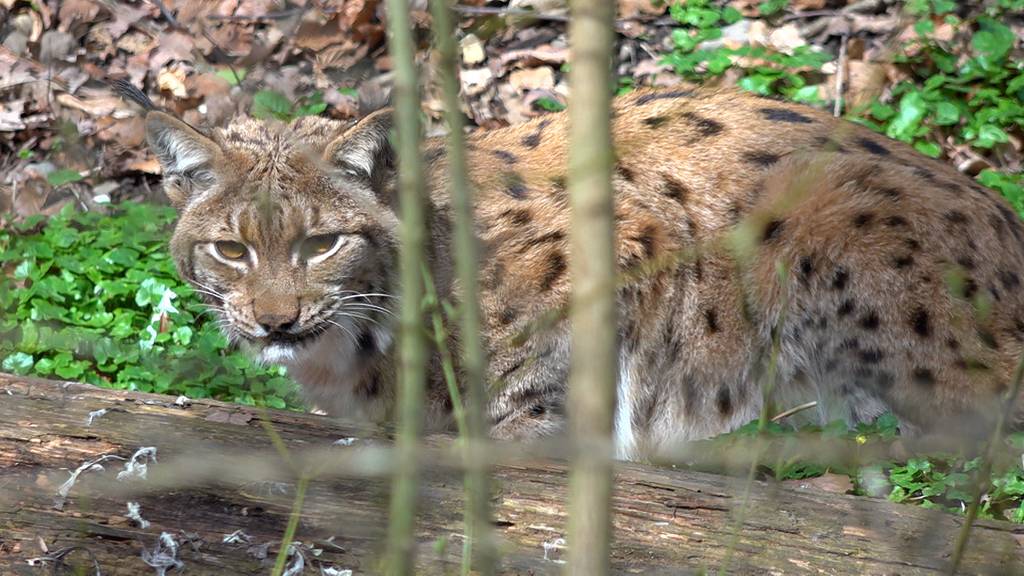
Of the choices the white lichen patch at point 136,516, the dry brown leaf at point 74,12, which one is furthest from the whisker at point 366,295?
the dry brown leaf at point 74,12

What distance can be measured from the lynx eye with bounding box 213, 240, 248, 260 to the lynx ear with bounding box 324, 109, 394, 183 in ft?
1.38

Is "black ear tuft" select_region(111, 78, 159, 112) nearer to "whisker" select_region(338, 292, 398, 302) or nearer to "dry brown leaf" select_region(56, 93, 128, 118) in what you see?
"whisker" select_region(338, 292, 398, 302)

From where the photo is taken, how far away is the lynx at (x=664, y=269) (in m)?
4.19

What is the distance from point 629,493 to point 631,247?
1527mm

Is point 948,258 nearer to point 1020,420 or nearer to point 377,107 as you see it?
point 1020,420

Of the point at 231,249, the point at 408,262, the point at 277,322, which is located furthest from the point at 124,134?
the point at 408,262

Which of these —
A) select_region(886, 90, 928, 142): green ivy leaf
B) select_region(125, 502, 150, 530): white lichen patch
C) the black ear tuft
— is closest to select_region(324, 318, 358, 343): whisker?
the black ear tuft

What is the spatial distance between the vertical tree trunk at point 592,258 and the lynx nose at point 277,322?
2.60 metres

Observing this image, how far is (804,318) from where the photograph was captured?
4.45 metres

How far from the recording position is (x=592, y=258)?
58.7 inches

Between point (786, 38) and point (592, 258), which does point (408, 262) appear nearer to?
point (592, 258)

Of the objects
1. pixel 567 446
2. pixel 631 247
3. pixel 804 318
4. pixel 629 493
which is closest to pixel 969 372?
pixel 804 318

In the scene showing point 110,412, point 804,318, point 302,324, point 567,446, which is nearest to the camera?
point 567,446

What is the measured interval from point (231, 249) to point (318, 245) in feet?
1.00
